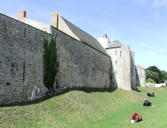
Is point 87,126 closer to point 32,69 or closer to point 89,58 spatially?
point 32,69

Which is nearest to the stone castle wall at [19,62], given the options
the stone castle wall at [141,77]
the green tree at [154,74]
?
the stone castle wall at [141,77]

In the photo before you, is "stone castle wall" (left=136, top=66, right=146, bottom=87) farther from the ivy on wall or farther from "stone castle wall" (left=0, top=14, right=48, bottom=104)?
"stone castle wall" (left=0, top=14, right=48, bottom=104)

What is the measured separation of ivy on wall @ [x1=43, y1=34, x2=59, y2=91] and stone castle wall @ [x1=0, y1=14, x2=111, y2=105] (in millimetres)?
572

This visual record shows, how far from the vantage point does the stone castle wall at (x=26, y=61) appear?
16688 millimetres

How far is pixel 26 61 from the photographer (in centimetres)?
1877

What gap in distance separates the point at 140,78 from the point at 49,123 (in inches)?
1847

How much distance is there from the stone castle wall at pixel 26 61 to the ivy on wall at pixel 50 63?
572 millimetres

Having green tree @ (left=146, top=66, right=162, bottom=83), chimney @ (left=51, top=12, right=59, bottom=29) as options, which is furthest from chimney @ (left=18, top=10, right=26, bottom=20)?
green tree @ (left=146, top=66, right=162, bottom=83)

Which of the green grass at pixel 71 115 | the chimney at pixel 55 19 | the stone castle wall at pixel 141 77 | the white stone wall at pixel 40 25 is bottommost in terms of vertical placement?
the green grass at pixel 71 115

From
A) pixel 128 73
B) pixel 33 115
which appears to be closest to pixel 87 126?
pixel 33 115

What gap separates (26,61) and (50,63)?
331cm

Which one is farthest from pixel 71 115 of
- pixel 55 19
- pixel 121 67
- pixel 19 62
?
pixel 121 67

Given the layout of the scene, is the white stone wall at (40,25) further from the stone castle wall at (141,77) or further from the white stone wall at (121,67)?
the stone castle wall at (141,77)

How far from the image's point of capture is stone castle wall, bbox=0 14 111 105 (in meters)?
16.7
